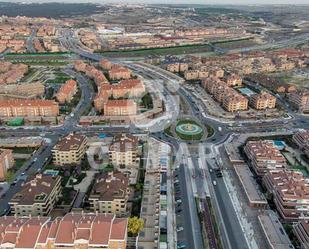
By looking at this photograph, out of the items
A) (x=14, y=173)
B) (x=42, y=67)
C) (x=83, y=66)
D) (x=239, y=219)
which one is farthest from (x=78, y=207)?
(x=42, y=67)

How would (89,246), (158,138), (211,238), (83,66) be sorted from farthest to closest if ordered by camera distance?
(83,66), (158,138), (211,238), (89,246)

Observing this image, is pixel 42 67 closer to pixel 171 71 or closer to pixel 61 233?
pixel 171 71

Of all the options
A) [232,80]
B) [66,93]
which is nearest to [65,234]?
[66,93]

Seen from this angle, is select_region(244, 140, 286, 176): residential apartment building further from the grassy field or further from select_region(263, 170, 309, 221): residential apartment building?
the grassy field

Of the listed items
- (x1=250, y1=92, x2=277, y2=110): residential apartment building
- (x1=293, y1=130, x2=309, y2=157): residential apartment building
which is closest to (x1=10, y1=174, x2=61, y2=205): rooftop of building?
(x1=293, y1=130, x2=309, y2=157): residential apartment building

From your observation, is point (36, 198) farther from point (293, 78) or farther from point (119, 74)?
point (293, 78)

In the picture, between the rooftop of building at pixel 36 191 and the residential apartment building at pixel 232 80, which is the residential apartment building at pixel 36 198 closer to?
the rooftop of building at pixel 36 191

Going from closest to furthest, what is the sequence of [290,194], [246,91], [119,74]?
[290,194] → [246,91] → [119,74]
